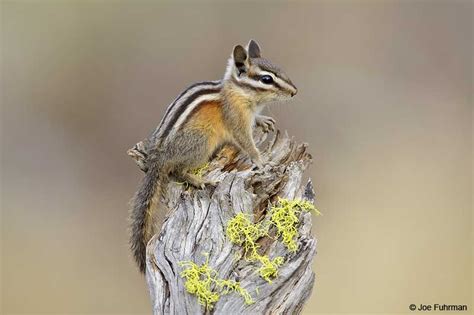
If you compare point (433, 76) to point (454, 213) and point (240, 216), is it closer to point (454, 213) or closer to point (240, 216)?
point (454, 213)

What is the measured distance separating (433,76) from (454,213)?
1.95 meters

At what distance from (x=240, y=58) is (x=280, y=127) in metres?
2.68

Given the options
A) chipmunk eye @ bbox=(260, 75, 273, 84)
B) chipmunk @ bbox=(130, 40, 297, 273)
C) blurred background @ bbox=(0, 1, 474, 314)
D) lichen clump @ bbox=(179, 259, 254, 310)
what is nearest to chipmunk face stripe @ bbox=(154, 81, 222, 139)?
chipmunk @ bbox=(130, 40, 297, 273)

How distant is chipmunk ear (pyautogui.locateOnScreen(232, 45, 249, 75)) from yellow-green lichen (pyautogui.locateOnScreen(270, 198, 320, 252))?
1.50 m

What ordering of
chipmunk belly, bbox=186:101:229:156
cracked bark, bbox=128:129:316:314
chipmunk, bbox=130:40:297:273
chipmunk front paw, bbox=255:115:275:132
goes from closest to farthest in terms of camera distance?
cracked bark, bbox=128:129:316:314 < chipmunk, bbox=130:40:297:273 < chipmunk belly, bbox=186:101:229:156 < chipmunk front paw, bbox=255:115:275:132

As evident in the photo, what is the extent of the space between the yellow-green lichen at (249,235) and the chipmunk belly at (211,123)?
111 centimetres

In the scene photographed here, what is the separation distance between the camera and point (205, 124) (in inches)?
185

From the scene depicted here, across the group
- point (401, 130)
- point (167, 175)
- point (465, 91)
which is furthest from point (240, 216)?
point (465, 91)

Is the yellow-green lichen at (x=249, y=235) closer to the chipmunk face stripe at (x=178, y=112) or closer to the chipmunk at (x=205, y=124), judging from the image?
the chipmunk at (x=205, y=124)

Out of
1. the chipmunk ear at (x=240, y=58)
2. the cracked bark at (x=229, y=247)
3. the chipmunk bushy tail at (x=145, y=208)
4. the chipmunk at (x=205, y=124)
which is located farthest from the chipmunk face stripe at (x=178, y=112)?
the cracked bark at (x=229, y=247)

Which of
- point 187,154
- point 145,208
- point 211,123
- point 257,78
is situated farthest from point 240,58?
point 145,208

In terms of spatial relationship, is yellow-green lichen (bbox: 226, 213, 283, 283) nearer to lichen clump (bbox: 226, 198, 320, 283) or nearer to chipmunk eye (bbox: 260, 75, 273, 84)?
lichen clump (bbox: 226, 198, 320, 283)

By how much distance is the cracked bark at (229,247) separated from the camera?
3.31 m

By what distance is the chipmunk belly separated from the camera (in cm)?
461
